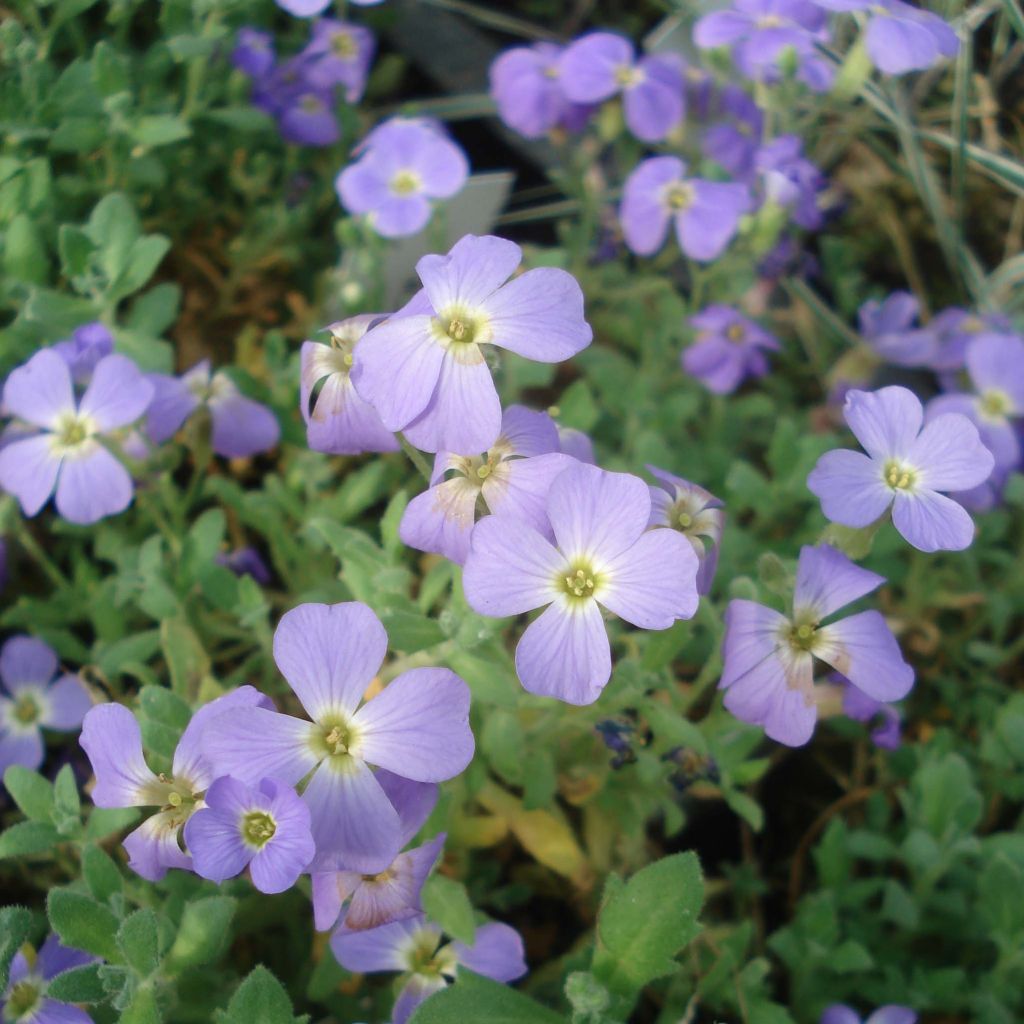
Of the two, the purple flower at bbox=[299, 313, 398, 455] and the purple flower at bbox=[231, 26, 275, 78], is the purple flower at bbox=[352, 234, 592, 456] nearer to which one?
the purple flower at bbox=[299, 313, 398, 455]

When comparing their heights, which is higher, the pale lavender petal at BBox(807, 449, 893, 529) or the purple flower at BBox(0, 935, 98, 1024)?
the pale lavender petal at BBox(807, 449, 893, 529)

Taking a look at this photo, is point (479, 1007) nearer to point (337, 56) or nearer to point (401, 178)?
point (401, 178)

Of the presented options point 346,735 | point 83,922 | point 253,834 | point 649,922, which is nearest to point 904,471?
point 649,922

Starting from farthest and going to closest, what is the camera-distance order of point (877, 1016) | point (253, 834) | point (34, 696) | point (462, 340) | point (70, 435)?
point (34, 696) → point (70, 435) → point (877, 1016) → point (462, 340) → point (253, 834)

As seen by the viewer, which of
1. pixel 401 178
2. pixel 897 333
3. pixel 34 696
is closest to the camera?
pixel 34 696

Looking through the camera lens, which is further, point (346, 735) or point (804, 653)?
point (804, 653)

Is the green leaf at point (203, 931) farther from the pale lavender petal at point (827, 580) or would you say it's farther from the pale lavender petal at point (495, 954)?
the pale lavender petal at point (827, 580)

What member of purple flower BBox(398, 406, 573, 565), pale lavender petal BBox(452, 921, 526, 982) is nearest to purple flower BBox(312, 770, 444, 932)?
pale lavender petal BBox(452, 921, 526, 982)

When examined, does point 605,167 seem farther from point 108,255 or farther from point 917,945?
point 917,945

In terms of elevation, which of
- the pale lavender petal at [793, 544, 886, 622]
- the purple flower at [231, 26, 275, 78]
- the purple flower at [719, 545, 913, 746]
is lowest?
the purple flower at [719, 545, 913, 746]
